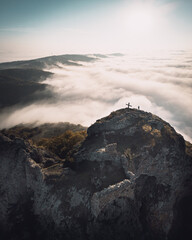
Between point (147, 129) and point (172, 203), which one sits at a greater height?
point (147, 129)

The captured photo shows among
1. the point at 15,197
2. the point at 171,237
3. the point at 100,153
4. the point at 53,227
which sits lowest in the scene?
the point at 171,237

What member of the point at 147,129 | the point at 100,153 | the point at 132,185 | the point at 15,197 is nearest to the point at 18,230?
the point at 15,197

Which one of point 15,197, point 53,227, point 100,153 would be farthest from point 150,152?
point 15,197

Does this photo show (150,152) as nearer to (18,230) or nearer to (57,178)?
(57,178)

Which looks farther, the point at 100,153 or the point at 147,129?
the point at 147,129

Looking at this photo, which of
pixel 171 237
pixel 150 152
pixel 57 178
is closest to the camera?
pixel 57 178

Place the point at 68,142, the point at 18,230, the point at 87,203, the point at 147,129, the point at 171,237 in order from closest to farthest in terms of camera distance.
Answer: the point at 18,230 < the point at 87,203 < the point at 171,237 < the point at 147,129 < the point at 68,142

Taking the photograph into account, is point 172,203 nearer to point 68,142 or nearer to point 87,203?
point 87,203
